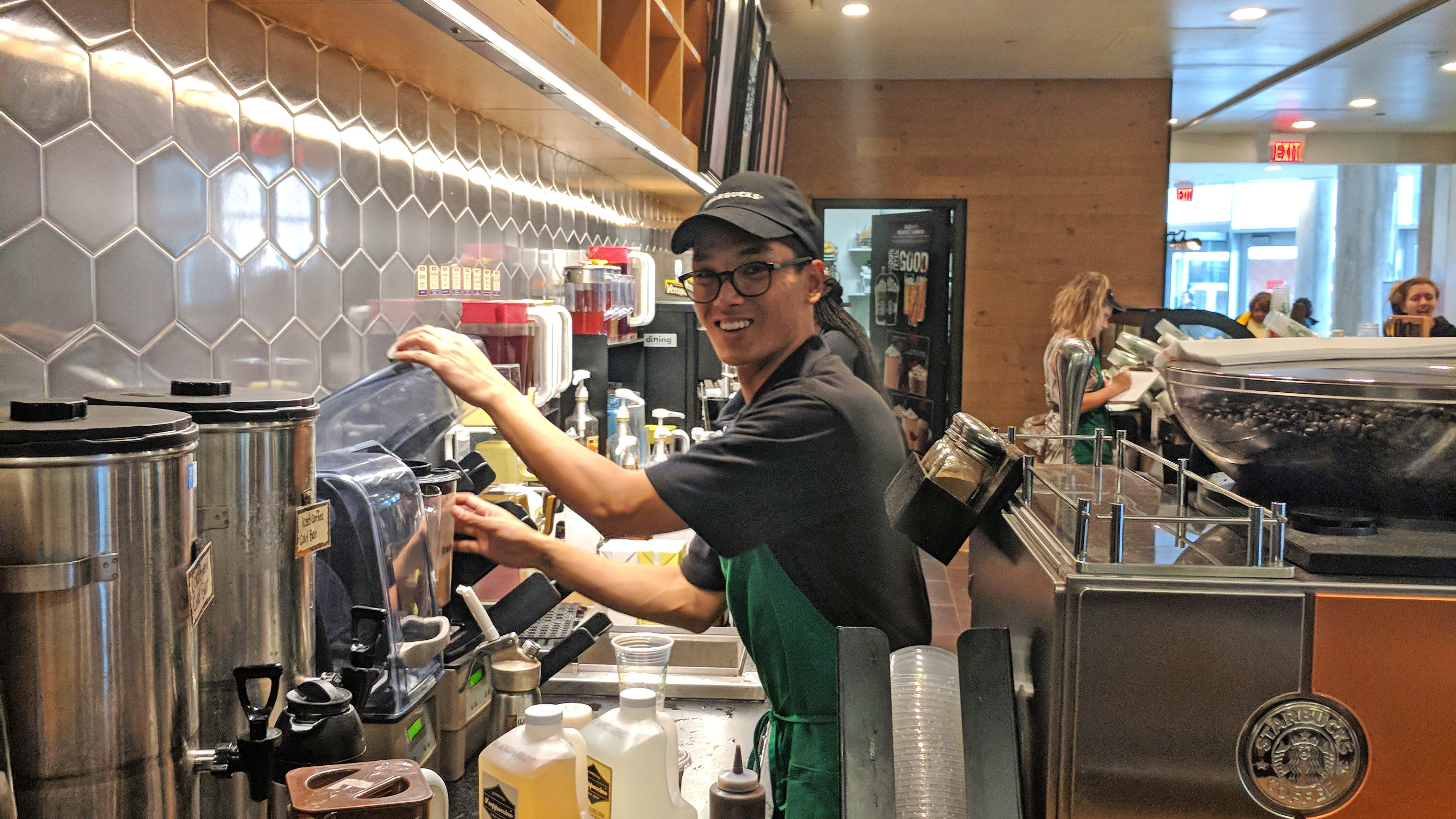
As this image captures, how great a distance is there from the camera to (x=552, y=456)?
164 cm

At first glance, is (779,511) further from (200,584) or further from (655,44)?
(655,44)

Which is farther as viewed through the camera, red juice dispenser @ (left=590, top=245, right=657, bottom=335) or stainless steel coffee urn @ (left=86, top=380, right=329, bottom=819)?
red juice dispenser @ (left=590, top=245, right=657, bottom=335)

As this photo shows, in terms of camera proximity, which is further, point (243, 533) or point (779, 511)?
point (779, 511)

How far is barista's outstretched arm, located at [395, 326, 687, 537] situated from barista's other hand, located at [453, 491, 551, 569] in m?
0.09

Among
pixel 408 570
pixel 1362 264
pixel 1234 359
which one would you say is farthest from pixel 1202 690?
pixel 1362 264

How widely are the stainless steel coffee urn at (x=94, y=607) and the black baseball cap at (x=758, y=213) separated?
39.8 inches

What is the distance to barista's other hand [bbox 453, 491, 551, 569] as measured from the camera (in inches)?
65.5

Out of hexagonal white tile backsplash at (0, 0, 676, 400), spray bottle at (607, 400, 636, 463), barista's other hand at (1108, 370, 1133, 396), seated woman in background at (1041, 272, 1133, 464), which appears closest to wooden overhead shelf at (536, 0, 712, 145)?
hexagonal white tile backsplash at (0, 0, 676, 400)

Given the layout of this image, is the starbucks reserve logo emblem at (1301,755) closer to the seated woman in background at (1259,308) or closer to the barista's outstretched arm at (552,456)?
the barista's outstretched arm at (552,456)

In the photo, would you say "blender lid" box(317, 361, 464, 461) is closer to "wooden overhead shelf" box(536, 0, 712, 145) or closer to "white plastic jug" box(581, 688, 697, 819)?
"white plastic jug" box(581, 688, 697, 819)

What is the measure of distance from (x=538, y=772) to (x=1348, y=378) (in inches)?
37.3

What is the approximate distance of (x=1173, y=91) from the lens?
8.59 metres

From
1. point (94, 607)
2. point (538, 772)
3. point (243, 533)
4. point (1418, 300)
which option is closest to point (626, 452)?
point (538, 772)

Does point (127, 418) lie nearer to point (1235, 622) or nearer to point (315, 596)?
point (315, 596)
